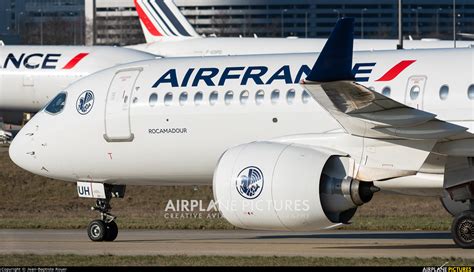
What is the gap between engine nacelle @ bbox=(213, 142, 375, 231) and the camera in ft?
64.5

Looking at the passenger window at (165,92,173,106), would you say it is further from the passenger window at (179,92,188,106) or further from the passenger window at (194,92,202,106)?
the passenger window at (194,92,202,106)

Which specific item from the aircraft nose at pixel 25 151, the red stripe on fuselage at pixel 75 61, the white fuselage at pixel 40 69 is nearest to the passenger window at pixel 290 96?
the aircraft nose at pixel 25 151

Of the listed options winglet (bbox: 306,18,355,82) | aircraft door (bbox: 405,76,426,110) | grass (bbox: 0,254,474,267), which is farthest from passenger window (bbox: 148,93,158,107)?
winglet (bbox: 306,18,355,82)

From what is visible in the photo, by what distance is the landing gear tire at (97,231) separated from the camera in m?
23.3

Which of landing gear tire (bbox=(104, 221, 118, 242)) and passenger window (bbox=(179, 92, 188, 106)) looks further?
landing gear tire (bbox=(104, 221, 118, 242))

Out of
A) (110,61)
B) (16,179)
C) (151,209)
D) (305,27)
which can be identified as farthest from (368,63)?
(305,27)

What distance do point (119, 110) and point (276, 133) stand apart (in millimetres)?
3242

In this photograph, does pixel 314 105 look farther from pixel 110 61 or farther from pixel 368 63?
pixel 110 61

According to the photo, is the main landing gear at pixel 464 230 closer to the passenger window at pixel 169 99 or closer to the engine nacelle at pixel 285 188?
the engine nacelle at pixel 285 188

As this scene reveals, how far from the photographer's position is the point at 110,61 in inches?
1924

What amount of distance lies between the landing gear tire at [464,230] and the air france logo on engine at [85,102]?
7.23 meters

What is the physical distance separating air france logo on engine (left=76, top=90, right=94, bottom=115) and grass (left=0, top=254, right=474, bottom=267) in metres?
4.73

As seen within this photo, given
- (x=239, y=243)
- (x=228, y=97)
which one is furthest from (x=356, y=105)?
(x=239, y=243)

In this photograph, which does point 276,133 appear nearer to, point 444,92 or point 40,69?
point 444,92
